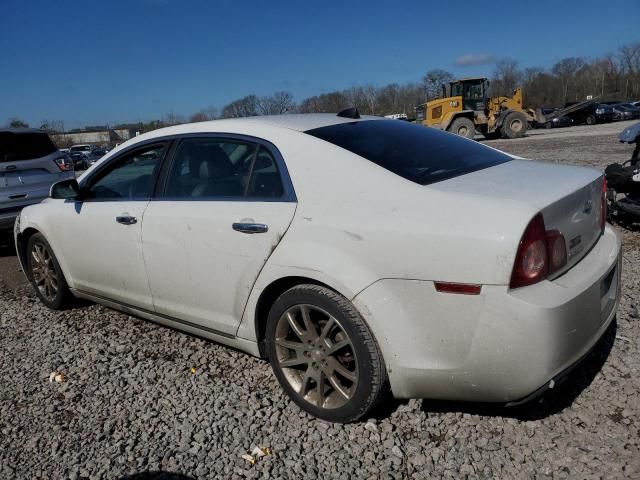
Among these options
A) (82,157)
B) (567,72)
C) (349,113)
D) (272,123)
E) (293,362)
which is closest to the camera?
(293,362)

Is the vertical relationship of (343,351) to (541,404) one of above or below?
above

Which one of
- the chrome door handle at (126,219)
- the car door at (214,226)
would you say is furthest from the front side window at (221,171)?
the chrome door handle at (126,219)

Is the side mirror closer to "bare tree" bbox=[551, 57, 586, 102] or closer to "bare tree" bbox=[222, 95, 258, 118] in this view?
"bare tree" bbox=[222, 95, 258, 118]

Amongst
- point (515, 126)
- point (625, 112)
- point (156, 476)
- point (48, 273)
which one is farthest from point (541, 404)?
point (625, 112)

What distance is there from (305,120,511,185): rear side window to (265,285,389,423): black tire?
702mm

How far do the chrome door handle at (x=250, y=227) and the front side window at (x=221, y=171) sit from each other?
182mm

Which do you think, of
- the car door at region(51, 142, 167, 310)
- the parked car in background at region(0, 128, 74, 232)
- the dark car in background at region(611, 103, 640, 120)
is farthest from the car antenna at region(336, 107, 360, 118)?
the dark car in background at region(611, 103, 640, 120)

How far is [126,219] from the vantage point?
349cm

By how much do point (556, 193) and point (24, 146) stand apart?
7327mm

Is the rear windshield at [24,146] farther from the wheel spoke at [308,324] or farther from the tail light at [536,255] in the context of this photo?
the tail light at [536,255]

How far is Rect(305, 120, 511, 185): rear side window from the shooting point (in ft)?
8.66

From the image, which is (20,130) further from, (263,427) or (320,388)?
(320,388)

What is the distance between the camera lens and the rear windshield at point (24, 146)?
713cm

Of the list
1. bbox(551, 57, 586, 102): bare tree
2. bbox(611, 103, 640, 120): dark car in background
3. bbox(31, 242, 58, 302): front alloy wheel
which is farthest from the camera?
bbox(551, 57, 586, 102): bare tree
